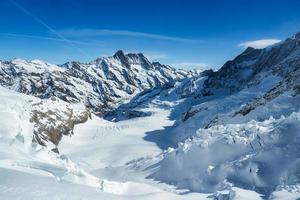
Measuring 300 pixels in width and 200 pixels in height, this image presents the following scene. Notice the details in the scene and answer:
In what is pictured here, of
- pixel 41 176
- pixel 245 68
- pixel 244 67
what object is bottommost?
pixel 41 176

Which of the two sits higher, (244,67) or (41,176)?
(244,67)

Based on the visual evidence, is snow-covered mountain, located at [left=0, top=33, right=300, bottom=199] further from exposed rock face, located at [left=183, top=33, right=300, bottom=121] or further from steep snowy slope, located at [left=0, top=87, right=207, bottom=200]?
exposed rock face, located at [left=183, top=33, right=300, bottom=121]

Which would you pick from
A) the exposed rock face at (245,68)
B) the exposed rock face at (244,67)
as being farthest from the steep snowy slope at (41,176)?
the exposed rock face at (244,67)

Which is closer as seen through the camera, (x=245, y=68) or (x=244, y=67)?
(x=245, y=68)

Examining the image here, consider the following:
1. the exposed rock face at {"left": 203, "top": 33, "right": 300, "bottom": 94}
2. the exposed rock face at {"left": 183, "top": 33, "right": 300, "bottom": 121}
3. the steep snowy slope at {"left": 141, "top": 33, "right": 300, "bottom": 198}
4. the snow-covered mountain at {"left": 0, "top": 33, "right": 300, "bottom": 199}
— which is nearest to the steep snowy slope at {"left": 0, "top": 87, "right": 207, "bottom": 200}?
the snow-covered mountain at {"left": 0, "top": 33, "right": 300, "bottom": 199}

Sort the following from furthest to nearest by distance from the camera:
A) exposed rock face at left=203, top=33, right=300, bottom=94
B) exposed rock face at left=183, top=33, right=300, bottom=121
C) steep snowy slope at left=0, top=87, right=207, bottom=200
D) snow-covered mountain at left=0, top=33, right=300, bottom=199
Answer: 1. exposed rock face at left=203, top=33, right=300, bottom=94
2. exposed rock face at left=183, top=33, right=300, bottom=121
3. snow-covered mountain at left=0, top=33, right=300, bottom=199
4. steep snowy slope at left=0, top=87, right=207, bottom=200

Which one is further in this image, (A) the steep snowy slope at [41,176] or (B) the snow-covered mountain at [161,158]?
(B) the snow-covered mountain at [161,158]

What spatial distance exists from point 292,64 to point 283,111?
32.0 metres

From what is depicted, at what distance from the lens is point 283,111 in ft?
125

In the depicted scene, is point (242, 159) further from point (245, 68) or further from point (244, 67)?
point (244, 67)

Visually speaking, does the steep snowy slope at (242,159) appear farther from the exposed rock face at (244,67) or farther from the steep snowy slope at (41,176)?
the exposed rock face at (244,67)

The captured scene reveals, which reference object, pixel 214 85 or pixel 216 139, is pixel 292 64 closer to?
pixel 216 139

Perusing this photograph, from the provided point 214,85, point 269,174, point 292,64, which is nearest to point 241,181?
point 269,174

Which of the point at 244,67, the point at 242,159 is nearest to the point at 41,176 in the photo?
the point at 242,159
